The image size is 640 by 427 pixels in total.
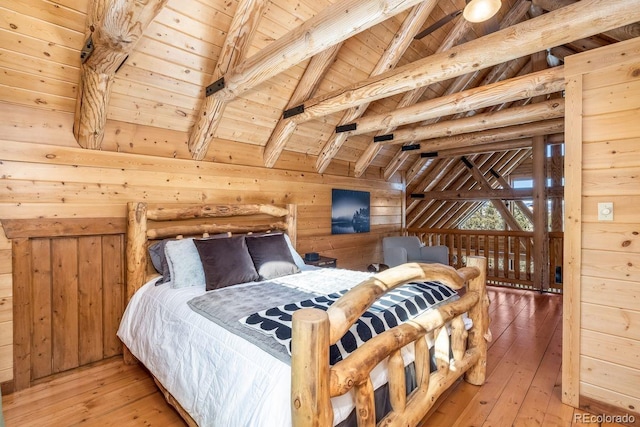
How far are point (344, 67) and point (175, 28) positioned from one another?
1872 mm

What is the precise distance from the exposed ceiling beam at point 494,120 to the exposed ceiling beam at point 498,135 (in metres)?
0.43

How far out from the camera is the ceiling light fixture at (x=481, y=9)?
6.28 ft

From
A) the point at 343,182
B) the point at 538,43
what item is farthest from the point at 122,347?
the point at 538,43

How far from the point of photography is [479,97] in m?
2.95

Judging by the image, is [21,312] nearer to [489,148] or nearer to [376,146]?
[376,146]

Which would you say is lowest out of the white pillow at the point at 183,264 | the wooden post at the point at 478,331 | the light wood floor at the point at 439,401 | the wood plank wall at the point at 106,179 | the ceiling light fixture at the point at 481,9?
the light wood floor at the point at 439,401

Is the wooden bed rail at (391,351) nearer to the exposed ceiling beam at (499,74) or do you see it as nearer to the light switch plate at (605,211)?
the light switch plate at (605,211)

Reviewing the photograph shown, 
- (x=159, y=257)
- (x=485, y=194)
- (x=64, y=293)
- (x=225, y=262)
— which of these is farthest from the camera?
(x=485, y=194)

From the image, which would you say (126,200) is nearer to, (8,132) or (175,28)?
(8,132)

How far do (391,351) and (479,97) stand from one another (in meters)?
2.61

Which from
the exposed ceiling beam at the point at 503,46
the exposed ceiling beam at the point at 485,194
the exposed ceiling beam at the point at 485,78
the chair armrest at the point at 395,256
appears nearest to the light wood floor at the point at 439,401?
the chair armrest at the point at 395,256

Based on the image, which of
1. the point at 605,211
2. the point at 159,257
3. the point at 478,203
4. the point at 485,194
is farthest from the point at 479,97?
the point at 478,203

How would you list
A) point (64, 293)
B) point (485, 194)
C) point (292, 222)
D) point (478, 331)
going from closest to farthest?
point (478, 331) < point (64, 293) < point (292, 222) < point (485, 194)

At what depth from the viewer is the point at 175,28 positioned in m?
2.40
